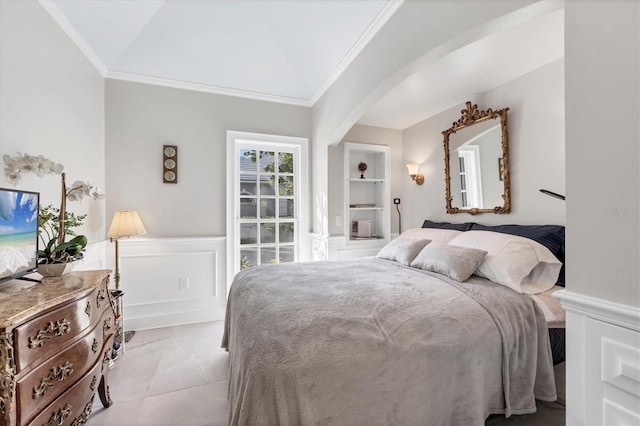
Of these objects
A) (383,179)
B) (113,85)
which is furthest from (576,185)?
(113,85)

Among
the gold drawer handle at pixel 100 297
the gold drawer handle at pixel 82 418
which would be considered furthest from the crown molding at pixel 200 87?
the gold drawer handle at pixel 82 418

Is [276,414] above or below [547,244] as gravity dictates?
below

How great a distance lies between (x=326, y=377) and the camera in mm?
1072

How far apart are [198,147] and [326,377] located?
2995 millimetres

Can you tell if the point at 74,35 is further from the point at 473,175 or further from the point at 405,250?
the point at 473,175

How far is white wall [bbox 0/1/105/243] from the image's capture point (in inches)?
65.8

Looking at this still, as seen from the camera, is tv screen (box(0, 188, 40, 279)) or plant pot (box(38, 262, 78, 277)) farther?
plant pot (box(38, 262, 78, 277))

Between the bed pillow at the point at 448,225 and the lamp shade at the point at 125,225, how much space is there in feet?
9.96

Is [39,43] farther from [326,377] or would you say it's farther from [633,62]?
[633,62]

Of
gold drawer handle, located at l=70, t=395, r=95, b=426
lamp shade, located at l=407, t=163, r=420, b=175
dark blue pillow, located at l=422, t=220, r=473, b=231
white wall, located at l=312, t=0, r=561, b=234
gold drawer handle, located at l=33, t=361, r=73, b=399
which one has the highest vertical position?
white wall, located at l=312, t=0, r=561, b=234

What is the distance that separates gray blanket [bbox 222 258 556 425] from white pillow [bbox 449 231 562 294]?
0.38ft

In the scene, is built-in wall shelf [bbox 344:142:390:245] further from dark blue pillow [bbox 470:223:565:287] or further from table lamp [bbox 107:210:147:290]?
table lamp [bbox 107:210:147:290]

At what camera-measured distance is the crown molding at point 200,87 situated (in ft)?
9.83

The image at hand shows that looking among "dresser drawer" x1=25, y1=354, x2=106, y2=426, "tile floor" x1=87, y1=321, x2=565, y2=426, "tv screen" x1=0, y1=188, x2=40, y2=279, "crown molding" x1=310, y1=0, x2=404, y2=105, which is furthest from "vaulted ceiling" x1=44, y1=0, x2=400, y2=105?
"tile floor" x1=87, y1=321, x2=565, y2=426
